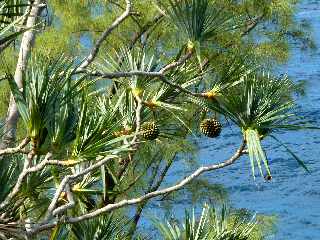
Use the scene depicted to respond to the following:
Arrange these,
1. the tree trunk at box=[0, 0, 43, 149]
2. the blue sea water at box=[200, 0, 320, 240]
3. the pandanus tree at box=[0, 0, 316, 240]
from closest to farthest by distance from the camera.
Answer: the pandanus tree at box=[0, 0, 316, 240], the tree trunk at box=[0, 0, 43, 149], the blue sea water at box=[200, 0, 320, 240]

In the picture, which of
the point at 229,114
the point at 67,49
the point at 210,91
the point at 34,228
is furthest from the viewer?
the point at 67,49

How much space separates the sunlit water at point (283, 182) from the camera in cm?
1845

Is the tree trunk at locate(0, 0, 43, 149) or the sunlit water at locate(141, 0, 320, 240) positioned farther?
the sunlit water at locate(141, 0, 320, 240)

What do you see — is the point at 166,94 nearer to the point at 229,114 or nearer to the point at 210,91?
the point at 210,91

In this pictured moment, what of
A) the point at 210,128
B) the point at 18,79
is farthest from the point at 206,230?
the point at 18,79

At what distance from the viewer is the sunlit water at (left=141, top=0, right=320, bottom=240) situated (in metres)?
18.5

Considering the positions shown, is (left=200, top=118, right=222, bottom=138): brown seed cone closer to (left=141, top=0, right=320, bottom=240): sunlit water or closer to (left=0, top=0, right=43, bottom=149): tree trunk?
(left=0, top=0, right=43, bottom=149): tree trunk

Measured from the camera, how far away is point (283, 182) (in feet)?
67.0

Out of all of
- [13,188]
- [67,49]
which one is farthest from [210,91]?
[67,49]

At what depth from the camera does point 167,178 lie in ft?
67.7

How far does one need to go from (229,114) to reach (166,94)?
0.43m

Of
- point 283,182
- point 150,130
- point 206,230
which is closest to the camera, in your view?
point 150,130

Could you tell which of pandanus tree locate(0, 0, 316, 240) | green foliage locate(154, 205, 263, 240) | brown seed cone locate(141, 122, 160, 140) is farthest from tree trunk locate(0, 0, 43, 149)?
green foliage locate(154, 205, 263, 240)

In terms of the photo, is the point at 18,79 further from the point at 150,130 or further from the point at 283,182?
the point at 283,182
